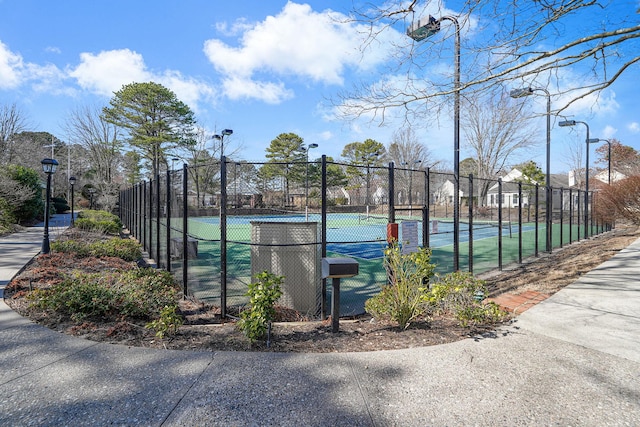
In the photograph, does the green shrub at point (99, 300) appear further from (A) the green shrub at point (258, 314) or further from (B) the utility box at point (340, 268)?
(B) the utility box at point (340, 268)

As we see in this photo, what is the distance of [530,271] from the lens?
301 inches

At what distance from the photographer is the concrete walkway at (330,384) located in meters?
2.20

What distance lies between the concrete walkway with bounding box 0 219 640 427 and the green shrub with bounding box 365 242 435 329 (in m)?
0.60

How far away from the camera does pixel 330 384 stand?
2.60m

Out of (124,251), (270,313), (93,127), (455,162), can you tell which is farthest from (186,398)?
(93,127)

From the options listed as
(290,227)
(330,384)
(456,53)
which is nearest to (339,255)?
(290,227)

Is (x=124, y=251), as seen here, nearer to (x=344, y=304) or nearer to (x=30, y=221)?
(x=344, y=304)

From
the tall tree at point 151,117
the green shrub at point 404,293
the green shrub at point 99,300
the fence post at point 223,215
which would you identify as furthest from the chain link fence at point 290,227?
the tall tree at point 151,117

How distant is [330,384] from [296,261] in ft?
9.22

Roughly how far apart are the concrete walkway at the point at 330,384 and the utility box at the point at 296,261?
2204mm

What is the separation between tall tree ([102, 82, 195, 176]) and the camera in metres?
30.4

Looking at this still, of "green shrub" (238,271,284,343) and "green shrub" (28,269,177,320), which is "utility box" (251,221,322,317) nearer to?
"green shrub" (28,269,177,320)

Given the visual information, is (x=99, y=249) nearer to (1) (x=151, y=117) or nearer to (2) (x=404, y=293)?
(2) (x=404, y=293)

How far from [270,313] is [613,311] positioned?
14.3 feet
